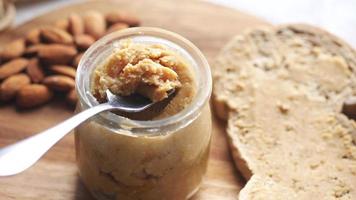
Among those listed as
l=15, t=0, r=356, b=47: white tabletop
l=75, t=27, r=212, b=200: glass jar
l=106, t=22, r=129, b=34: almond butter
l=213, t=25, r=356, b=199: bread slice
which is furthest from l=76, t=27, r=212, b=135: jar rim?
l=15, t=0, r=356, b=47: white tabletop

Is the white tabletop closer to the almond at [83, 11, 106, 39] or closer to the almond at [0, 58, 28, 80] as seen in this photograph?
the almond at [83, 11, 106, 39]

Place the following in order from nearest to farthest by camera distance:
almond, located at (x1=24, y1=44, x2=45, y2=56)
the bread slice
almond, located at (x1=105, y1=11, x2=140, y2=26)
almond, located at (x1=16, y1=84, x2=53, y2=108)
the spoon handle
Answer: the spoon handle
the bread slice
almond, located at (x1=16, y1=84, x2=53, y2=108)
almond, located at (x1=24, y1=44, x2=45, y2=56)
almond, located at (x1=105, y1=11, x2=140, y2=26)

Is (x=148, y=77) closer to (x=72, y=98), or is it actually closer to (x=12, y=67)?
(x=72, y=98)

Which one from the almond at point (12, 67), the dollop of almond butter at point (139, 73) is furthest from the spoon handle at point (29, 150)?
the almond at point (12, 67)

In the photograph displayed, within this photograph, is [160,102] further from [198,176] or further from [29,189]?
[29,189]

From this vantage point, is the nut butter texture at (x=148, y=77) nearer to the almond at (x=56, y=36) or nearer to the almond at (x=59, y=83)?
the almond at (x=59, y=83)

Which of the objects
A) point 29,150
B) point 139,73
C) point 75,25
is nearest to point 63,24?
point 75,25
